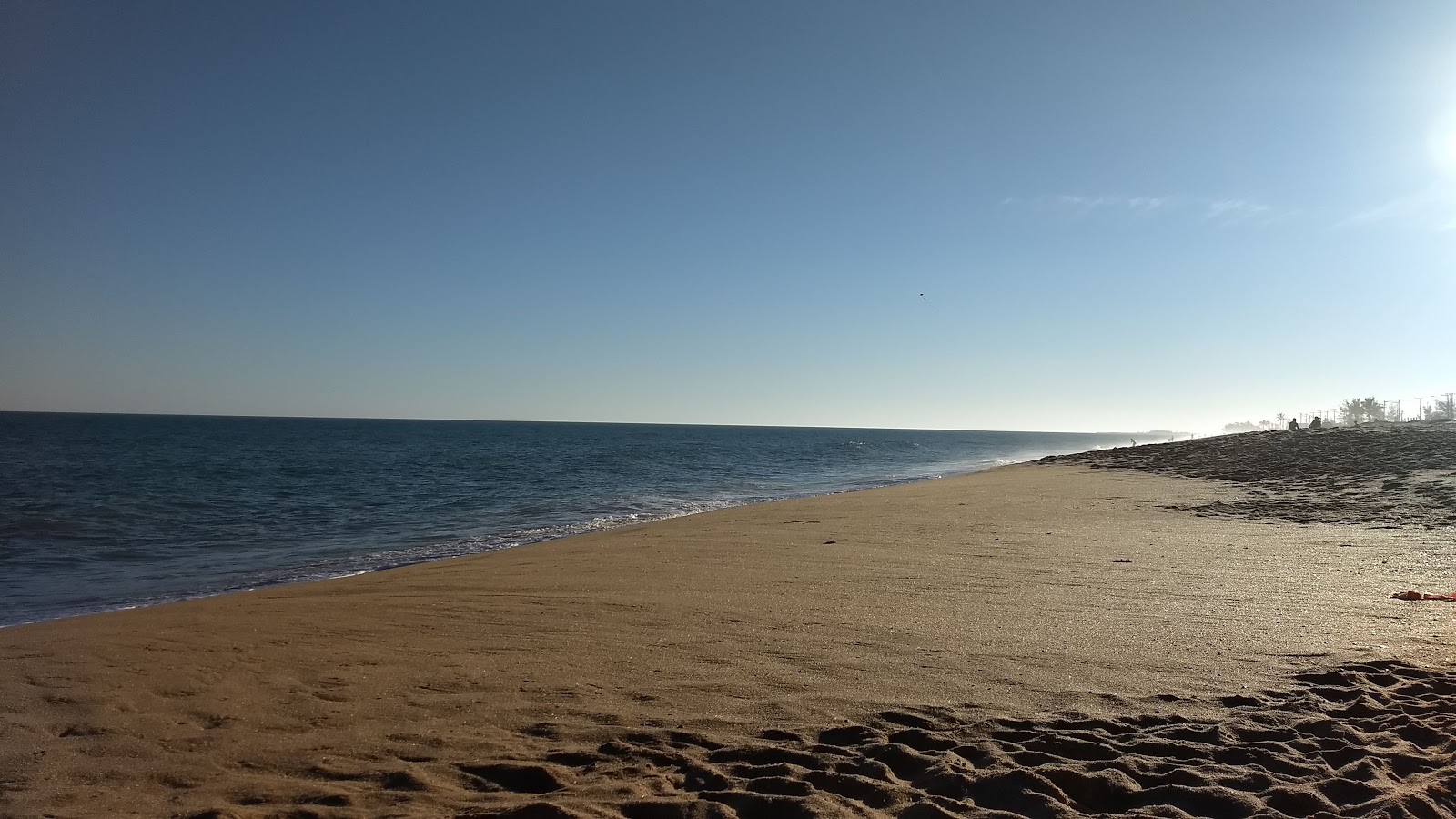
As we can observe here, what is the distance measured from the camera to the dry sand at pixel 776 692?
11.6 feet

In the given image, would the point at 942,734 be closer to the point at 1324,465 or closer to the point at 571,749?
the point at 571,749

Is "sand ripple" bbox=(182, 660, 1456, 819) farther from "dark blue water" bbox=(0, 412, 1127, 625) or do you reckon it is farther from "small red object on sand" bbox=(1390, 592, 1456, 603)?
"dark blue water" bbox=(0, 412, 1127, 625)

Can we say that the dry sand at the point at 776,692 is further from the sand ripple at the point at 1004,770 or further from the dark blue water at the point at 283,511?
the dark blue water at the point at 283,511

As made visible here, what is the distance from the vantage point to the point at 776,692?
4.92 metres

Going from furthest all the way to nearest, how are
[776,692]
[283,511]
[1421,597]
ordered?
1. [283,511]
2. [1421,597]
3. [776,692]

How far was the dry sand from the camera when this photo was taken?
3.53 meters

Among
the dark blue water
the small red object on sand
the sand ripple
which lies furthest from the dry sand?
the dark blue water

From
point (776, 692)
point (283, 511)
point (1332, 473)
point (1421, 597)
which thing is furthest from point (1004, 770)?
point (283, 511)

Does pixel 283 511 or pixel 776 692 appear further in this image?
pixel 283 511

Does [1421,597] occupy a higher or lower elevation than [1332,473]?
lower

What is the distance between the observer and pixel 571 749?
13.3 ft

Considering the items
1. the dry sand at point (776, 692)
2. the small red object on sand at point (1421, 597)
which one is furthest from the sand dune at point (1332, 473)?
the small red object on sand at point (1421, 597)

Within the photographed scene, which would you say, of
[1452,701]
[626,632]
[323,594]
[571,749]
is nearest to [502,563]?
[323,594]

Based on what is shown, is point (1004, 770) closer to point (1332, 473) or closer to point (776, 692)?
point (776, 692)
